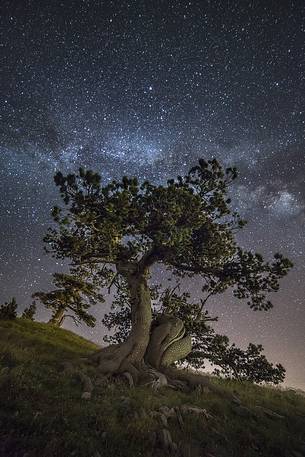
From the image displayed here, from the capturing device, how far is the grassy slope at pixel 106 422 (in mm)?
5977

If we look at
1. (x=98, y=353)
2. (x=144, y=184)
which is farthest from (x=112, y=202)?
(x=98, y=353)

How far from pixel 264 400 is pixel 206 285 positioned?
6734 millimetres

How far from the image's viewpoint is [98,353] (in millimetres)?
15453

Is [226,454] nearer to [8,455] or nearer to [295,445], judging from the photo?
[295,445]

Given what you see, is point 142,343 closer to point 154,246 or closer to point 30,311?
point 154,246

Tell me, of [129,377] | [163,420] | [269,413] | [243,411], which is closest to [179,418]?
[163,420]

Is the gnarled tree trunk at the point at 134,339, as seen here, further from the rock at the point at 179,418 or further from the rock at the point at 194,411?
the rock at the point at 179,418

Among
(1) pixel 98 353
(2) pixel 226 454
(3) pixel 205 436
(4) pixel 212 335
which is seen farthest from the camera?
(4) pixel 212 335

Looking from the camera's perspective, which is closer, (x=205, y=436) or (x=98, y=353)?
(x=205, y=436)

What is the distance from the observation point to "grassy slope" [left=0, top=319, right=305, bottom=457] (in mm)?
5977

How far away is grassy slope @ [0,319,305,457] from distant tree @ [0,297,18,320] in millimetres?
10826

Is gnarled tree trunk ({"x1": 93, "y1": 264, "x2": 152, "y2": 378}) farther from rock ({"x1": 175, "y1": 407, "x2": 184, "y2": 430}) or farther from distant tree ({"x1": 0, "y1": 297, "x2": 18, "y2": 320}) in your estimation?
distant tree ({"x1": 0, "y1": 297, "x2": 18, "y2": 320})

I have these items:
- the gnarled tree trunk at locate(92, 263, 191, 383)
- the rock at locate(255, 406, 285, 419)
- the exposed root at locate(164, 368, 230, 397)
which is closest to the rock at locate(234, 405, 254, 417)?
the rock at locate(255, 406, 285, 419)

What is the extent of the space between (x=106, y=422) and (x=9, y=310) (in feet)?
60.3
